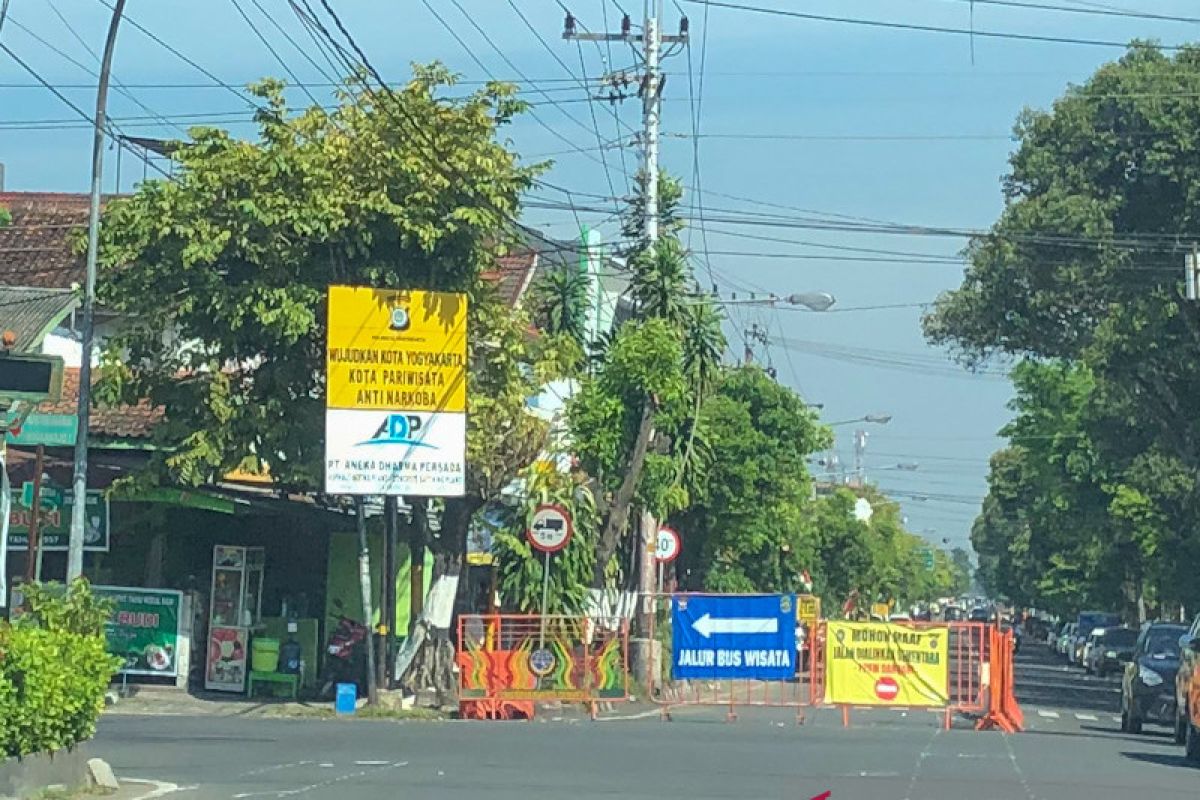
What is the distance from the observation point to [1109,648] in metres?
54.9

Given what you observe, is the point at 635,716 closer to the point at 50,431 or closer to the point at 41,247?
the point at 50,431

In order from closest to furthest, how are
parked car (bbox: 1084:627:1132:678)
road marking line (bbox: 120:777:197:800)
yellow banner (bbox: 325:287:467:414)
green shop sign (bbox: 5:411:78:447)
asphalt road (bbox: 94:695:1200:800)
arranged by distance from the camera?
road marking line (bbox: 120:777:197:800), asphalt road (bbox: 94:695:1200:800), yellow banner (bbox: 325:287:467:414), green shop sign (bbox: 5:411:78:447), parked car (bbox: 1084:627:1132:678)

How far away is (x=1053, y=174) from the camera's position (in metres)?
39.5

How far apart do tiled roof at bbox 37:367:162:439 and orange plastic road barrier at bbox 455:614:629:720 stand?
6.84 m

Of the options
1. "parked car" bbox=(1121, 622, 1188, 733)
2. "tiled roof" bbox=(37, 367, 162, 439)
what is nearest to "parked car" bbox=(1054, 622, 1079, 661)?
→ "parked car" bbox=(1121, 622, 1188, 733)

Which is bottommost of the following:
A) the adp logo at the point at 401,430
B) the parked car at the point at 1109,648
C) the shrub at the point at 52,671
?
the shrub at the point at 52,671

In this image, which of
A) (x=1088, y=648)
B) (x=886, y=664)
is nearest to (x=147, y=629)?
(x=886, y=664)

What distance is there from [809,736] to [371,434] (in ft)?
24.5

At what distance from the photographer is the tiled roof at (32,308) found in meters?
22.2

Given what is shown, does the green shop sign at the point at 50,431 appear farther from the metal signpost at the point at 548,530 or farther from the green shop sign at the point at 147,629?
the metal signpost at the point at 548,530

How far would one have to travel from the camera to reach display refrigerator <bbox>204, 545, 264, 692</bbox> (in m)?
30.9

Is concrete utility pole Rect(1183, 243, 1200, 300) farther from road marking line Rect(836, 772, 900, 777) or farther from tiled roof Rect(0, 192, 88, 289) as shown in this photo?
tiled roof Rect(0, 192, 88, 289)

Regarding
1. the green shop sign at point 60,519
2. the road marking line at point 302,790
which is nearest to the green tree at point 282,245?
the green shop sign at point 60,519

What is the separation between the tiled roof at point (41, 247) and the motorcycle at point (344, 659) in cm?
1018
